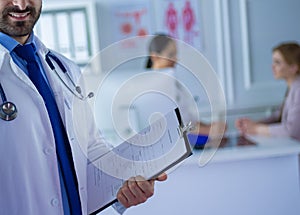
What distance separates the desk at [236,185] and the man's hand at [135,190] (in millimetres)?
469

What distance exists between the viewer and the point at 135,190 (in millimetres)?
893

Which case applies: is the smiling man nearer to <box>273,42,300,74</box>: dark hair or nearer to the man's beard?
the man's beard

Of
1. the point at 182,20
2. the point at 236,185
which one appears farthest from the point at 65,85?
the point at 182,20

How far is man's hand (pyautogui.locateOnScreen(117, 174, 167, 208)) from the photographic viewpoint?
88 cm

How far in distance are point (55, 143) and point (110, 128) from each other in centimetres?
83

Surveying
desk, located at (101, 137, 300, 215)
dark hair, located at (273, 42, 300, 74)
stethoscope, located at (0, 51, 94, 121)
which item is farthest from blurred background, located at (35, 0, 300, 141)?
stethoscope, located at (0, 51, 94, 121)

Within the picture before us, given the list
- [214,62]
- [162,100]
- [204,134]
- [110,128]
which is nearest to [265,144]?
[204,134]

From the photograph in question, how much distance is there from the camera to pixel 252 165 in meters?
1.50

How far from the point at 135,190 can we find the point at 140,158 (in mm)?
73

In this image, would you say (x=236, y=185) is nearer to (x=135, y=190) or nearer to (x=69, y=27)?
(x=135, y=190)

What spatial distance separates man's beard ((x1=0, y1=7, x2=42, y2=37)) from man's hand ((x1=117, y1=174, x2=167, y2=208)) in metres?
0.39

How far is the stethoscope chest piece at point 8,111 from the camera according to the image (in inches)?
32.8

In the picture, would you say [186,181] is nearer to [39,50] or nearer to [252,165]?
[252,165]

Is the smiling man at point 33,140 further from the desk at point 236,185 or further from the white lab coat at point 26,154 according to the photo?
the desk at point 236,185
